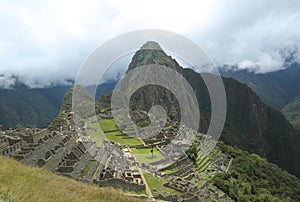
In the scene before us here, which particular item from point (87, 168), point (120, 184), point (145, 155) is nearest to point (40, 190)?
point (120, 184)

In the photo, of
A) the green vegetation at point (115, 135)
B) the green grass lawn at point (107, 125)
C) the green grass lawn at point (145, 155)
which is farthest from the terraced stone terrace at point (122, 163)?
the green grass lawn at point (107, 125)

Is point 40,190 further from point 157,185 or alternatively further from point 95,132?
point 95,132

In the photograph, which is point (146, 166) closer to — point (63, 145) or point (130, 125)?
point (63, 145)

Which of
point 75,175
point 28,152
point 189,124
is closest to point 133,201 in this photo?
point 75,175

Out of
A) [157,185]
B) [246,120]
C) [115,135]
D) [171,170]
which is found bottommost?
[157,185]

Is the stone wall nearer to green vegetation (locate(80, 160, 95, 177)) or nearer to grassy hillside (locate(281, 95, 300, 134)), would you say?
green vegetation (locate(80, 160, 95, 177))

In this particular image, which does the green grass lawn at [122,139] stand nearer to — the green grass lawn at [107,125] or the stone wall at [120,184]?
the green grass lawn at [107,125]
